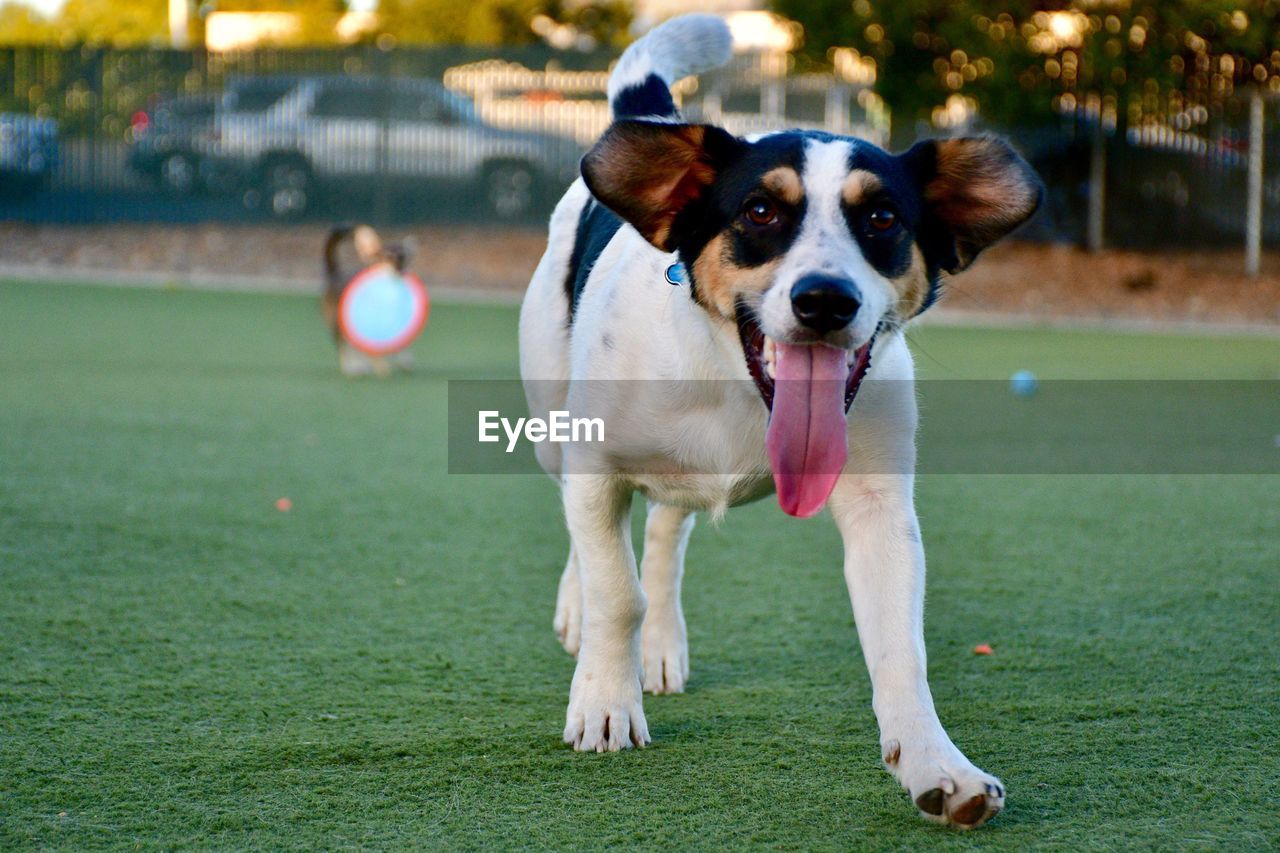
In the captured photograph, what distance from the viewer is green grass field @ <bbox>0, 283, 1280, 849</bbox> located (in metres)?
2.93

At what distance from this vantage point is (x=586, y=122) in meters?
20.7

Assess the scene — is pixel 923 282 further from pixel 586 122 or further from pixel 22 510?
pixel 586 122

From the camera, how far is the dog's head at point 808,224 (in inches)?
122

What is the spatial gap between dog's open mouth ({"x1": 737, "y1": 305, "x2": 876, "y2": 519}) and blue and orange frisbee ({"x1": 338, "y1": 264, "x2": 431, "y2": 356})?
6874 millimetres

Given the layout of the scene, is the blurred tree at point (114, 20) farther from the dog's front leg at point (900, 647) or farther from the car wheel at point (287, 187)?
the dog's front leg at point (900, 647)

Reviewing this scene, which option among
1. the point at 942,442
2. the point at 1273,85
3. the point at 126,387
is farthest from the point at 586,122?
the point at 942,442

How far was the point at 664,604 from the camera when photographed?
13.2 feet

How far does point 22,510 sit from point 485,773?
3.15m

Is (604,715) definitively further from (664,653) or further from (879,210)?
(879,210)

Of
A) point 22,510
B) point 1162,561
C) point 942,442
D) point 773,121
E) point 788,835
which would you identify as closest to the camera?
point 788,835

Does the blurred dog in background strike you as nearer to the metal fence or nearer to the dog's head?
the dog's head

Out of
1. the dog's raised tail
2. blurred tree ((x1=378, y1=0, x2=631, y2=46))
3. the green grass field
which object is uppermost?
blurred tree ((x1=378, y1=0, x2=631, y2=46))

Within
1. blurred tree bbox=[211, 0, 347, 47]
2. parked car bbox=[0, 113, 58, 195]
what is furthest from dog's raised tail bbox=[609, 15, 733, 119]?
blurred tree bbox=[211, 0, 347, 47]

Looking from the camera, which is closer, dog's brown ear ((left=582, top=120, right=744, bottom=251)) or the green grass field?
the green grass field
